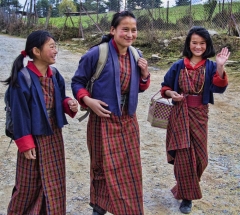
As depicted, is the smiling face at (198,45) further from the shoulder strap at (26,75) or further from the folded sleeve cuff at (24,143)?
the folded sleeve cuff at (24,143)

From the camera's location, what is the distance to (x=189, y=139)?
281cm

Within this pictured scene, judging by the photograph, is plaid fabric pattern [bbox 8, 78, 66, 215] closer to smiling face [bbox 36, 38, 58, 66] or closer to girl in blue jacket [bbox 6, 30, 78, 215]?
girl in blue jacket [bbox 6, 30, 78, 215]

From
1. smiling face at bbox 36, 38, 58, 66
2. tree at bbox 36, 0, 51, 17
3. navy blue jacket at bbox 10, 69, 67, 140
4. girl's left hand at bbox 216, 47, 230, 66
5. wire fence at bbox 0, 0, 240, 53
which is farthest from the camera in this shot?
tree at bbox 36, 0, 51, 17

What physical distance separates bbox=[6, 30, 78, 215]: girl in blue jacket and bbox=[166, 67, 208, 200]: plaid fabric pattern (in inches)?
36.1

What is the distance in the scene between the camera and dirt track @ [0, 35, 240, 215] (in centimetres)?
307

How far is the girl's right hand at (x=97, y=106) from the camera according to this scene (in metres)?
2.32

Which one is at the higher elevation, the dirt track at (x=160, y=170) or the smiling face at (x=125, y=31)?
the smiling face at (x=125, y=31)

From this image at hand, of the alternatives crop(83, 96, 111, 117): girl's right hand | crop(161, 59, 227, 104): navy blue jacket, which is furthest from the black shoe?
crop(83, 96, 111, 117): girl's right hand

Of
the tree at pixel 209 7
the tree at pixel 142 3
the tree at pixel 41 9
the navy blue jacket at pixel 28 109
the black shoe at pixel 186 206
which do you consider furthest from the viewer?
the tree at pixel 41 9

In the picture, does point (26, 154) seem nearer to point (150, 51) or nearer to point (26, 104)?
point (26, 104)

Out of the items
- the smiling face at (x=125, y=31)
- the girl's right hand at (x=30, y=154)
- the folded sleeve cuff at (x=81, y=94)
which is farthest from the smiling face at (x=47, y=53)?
the girl's right hand at (x=30, y=154)

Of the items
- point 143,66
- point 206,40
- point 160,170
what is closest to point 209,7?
point 160,170

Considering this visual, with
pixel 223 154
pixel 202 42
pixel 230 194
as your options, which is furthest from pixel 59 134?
pixel 223 154

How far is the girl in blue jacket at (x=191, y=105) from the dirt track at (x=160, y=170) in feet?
1.08
